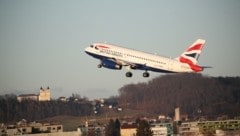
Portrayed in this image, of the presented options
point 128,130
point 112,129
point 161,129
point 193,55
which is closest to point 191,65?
point 193,55

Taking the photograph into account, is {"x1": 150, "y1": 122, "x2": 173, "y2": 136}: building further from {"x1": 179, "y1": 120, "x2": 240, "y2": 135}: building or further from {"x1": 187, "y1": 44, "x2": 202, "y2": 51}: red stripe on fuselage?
{"x1": 187, "y1": 44, "x2": 202, "y2": 51}: red stripe on fuselage

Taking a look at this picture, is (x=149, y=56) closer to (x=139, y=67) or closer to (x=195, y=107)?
(x=139, y=67)

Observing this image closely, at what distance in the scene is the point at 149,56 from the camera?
343 feet

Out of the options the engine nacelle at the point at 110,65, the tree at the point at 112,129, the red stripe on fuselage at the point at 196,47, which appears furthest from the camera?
the tree at the point at 112,129

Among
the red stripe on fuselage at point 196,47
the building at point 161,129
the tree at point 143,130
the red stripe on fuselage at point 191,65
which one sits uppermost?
the red stripe on fuselage at point 196,47

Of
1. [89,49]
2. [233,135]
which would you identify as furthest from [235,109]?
[89,49]

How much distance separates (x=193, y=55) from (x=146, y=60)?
7.05 m

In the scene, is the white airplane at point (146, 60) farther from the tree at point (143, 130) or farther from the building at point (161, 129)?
the building at point (161, 129)

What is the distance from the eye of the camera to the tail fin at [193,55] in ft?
337

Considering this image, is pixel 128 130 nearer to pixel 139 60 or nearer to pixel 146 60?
pixel 139 60

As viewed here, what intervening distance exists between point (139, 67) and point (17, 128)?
6605cm

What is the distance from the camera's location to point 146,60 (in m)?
104

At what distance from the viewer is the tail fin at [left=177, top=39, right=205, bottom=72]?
103 meters

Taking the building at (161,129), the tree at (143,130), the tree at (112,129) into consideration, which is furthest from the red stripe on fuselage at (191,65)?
the building at (161,129)
